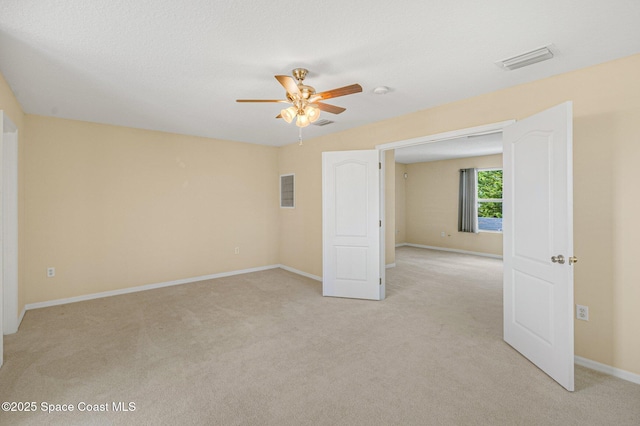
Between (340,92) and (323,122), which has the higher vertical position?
(323,122)

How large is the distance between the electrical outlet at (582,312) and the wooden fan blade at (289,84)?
3.06 m

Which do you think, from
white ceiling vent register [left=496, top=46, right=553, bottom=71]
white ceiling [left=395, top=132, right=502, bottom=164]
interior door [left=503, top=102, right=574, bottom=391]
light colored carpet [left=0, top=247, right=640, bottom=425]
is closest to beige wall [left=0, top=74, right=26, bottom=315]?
light colored carpet [left=0, top=247, right=640, bottom=425]

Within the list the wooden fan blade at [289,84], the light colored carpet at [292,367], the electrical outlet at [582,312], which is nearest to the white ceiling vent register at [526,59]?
the wooden fan blade at [289,84]

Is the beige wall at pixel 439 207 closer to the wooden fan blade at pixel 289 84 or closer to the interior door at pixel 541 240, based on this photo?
the interior door at pixel 541 240

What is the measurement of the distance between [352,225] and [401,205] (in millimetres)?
5611

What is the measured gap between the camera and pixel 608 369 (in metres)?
2.44

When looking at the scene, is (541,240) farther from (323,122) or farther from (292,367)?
(323,122)

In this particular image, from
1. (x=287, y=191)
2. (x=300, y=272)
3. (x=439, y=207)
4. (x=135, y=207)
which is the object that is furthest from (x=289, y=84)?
(x=439, y=207)

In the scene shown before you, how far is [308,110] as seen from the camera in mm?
2584

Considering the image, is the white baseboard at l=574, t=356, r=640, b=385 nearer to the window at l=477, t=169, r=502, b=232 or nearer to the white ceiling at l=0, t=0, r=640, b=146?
the white ceiling at l=0, t=0, r=640, b=146

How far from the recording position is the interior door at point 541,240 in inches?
86.2

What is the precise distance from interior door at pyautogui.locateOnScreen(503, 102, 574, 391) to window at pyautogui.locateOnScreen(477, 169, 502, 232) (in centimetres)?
579

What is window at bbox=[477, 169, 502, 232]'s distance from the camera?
8.09 m

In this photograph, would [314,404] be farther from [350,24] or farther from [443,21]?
[443,21]
